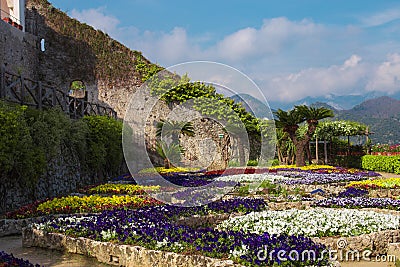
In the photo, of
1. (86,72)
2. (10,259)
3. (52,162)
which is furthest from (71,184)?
(86,72)

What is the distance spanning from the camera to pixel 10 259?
5320 millimetres

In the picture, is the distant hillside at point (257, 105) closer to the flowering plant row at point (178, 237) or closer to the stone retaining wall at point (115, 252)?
the flowering plant row at point (178, 237)

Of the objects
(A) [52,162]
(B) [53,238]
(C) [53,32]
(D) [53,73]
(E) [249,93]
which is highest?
(C) [53,32]

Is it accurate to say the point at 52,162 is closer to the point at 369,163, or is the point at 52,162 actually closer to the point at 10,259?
the point at 10,259

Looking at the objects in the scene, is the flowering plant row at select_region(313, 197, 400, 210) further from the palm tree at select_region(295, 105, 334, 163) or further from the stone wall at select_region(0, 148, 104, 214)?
the palm tree at select_region(295, 105, 334, 163)

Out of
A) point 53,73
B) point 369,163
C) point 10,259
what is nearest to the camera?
point 10,259

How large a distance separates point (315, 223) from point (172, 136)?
16492 millimetres

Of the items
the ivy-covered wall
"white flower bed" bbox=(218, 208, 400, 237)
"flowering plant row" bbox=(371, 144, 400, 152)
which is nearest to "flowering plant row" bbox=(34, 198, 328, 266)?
"white flower bed" bbox=(218, 208, 400, 237)

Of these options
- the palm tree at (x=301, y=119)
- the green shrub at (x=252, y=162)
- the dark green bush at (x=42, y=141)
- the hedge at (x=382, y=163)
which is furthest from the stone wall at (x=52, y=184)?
the hedge at (x=382, y=163)

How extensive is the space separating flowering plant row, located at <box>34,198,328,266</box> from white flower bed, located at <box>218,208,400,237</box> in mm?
771

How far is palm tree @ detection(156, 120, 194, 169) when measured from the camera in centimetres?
2331

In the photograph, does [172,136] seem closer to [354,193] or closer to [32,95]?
[32,95]

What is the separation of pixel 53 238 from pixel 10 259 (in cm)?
190

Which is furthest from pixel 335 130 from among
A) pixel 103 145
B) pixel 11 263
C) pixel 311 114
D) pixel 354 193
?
pixel 11 263
